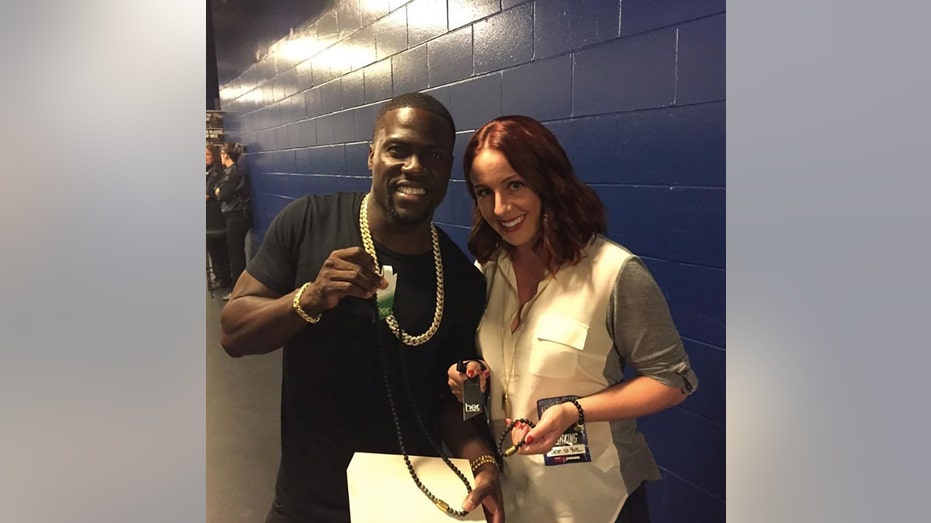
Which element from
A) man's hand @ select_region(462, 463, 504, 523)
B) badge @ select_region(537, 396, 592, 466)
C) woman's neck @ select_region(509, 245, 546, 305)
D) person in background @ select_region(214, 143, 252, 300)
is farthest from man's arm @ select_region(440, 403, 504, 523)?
person in background @ select_region(214, 143, 252, 300)

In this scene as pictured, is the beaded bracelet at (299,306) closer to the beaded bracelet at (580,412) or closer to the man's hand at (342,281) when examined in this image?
the man's hand at (342,281)

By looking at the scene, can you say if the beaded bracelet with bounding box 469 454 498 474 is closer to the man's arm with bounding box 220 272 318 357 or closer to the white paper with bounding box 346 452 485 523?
the white paper with bounding box 346 452 485 523

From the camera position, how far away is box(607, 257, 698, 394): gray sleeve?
1546 mm

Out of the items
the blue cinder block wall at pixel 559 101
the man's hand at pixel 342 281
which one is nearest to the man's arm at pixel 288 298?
the man's hand at pixel 342 281

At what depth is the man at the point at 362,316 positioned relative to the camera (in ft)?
4.91

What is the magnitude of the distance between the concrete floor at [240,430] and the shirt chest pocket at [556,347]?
498mm

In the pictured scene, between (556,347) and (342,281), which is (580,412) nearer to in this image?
(556,347)

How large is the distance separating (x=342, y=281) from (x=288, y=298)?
106 millimetres

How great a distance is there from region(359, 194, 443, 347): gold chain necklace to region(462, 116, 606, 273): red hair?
0.23 feet

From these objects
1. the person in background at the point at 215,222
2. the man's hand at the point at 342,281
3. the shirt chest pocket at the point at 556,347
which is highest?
the person in background at the point at 215,222

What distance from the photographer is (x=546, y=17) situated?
1562 mm

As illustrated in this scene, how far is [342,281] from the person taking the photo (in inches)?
58.8

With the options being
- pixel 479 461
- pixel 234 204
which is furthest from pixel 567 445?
pixel 234 204
